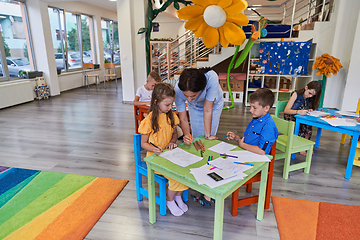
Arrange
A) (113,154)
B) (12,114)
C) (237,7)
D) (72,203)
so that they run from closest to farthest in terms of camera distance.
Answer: (237,7) → (72,203) → (113,154) → (12,114)

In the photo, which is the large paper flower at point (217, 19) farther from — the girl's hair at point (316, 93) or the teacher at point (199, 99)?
the girl's hair at point (316, 93)

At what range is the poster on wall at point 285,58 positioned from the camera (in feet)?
17.9

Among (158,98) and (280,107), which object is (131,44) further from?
(158,98)

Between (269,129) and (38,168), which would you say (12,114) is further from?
(269,129)

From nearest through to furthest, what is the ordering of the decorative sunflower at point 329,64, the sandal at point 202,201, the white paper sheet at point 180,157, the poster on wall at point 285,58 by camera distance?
the white paper sheet at point 180,157, the sandal at point 202,201, the decorative sunflower at point 329,64, the poster on wall at point 285,58

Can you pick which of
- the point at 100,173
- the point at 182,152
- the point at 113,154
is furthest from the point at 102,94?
the point at 182,152

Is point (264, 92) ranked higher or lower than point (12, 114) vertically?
higher

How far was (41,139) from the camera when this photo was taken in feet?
12.8

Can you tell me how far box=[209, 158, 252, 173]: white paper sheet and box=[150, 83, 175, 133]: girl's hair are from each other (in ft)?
1.92

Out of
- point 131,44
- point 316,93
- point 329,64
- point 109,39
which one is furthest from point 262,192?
point 109,39

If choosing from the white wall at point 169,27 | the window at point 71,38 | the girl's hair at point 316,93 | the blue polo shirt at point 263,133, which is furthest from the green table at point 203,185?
the white wall at point 169,27

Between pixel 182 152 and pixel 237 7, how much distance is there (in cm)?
108

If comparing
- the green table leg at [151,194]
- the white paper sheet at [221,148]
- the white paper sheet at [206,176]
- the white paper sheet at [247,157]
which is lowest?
the green table leg at [151,194]

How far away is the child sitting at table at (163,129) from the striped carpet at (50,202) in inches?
26.2
